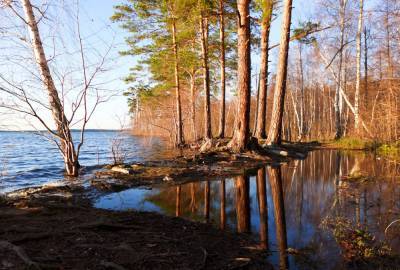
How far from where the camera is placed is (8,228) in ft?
11.4

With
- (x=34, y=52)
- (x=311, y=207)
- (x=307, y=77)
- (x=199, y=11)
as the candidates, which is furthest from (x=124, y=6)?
(x=307, y=77)

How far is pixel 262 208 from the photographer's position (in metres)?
5.00

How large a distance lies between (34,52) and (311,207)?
6.94m

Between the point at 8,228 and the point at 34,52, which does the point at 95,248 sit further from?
the point at 34,52

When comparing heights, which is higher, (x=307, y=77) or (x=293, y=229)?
(x=307, y=77)

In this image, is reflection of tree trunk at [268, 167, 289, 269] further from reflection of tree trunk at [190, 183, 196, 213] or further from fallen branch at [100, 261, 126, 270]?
fallen branch at [100, 261, 126, 270]

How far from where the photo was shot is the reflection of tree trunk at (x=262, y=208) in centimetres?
366

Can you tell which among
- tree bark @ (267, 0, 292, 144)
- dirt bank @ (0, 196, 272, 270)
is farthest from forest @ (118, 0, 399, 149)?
dirt bank @ (0, 196, 272, 270)

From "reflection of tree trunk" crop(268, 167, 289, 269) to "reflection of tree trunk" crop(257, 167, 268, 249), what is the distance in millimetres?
154

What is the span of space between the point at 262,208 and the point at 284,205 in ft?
1.47

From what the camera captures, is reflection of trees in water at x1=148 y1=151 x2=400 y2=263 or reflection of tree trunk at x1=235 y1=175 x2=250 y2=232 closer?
reflection of trees in water at x1=148 y1=151 x2=400 y2=263

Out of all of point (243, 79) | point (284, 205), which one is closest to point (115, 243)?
point (284, 205)

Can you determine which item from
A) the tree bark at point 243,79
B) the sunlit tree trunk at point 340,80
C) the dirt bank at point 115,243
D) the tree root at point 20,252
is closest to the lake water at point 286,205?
the dirt bank at point 115,243

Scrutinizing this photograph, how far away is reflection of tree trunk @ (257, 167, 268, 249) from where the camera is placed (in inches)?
144
